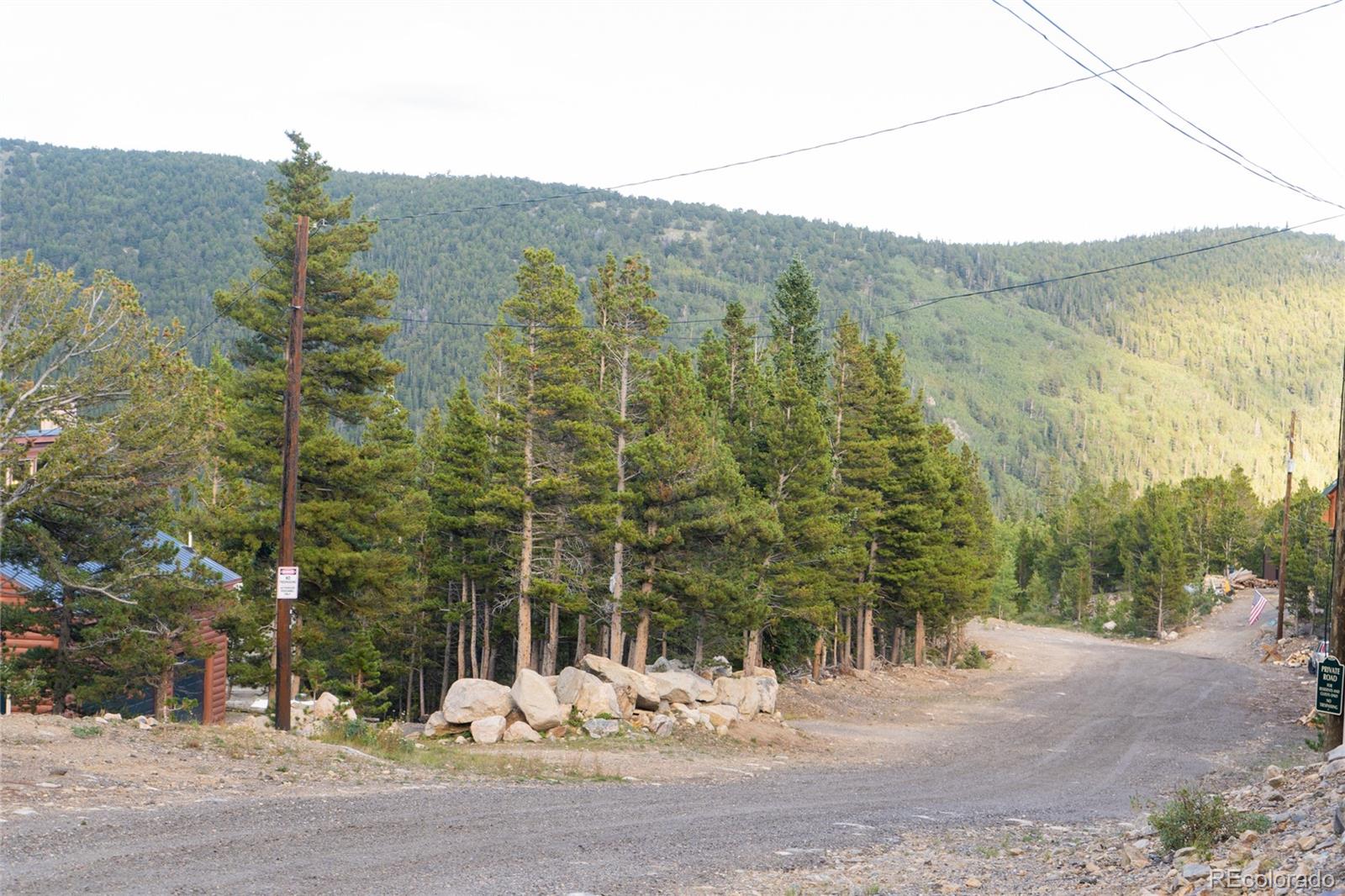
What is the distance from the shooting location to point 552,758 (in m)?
22.4

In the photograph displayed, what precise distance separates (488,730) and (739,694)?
873cm

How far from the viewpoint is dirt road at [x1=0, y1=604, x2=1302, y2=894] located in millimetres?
9648

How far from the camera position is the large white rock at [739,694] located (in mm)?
31219

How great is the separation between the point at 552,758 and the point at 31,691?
9.69 meters

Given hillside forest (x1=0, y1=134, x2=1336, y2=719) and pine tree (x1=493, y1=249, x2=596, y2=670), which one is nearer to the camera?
hillside forest (x1=0, y1=134, x2=1336, y2=719)

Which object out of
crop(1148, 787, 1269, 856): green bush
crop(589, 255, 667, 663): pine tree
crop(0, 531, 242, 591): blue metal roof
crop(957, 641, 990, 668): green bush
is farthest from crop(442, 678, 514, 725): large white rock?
crop(957, 641, 990, 668): green bush

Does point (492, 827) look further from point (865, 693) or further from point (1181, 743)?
point (865, 693)

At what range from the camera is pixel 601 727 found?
26281 mm

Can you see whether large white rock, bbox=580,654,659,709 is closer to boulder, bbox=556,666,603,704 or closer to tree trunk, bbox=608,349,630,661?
boulder, bbox=556,666,603,704

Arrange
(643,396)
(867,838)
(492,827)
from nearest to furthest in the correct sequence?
(492,827) → (867,838) → (643,396)

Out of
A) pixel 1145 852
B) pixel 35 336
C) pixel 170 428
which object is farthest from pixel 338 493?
pixel 1145 852

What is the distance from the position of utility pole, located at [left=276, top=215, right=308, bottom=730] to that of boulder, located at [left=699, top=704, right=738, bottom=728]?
12.6 metres
